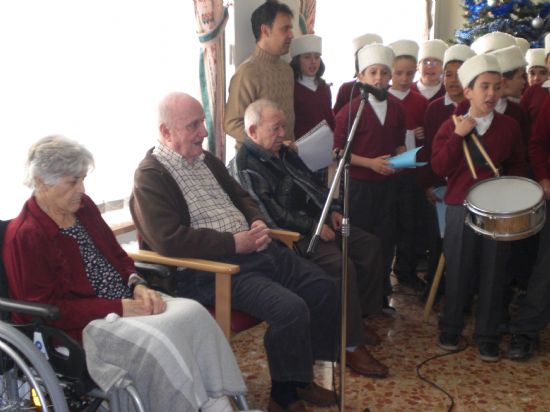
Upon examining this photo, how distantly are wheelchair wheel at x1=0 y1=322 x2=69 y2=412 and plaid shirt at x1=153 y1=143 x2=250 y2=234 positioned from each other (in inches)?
33.3

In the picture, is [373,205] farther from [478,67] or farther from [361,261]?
[478,67]

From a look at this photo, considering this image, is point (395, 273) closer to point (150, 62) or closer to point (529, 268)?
point (529, 268)

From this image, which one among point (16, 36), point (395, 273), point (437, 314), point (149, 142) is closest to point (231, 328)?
point (149, 142)

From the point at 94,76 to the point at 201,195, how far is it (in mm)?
769

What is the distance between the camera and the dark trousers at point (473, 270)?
2.75 m

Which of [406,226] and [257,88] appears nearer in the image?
[257,88]

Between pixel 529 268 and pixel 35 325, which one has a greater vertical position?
pixel 35 325

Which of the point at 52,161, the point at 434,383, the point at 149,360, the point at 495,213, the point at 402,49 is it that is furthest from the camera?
the point at 402,49

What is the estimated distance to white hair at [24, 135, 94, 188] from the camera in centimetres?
178

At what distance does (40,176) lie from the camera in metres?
1.78

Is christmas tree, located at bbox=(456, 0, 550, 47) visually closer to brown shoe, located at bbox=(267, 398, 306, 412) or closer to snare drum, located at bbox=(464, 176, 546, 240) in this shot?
snare drum, located at bbox=(464, 176, 546, 240)

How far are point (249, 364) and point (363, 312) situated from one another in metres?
0.59

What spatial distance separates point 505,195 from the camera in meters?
2.46

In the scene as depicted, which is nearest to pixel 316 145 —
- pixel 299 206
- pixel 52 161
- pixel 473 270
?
pixel 299 206
